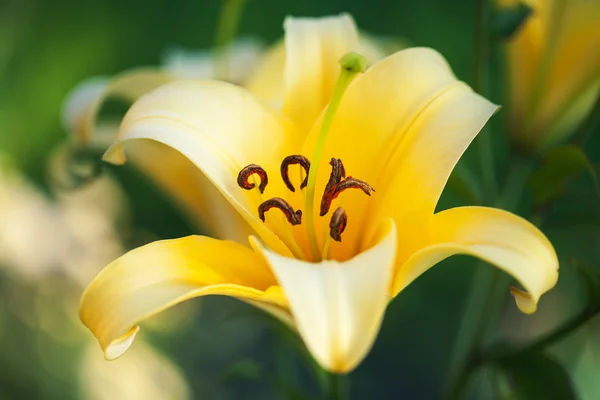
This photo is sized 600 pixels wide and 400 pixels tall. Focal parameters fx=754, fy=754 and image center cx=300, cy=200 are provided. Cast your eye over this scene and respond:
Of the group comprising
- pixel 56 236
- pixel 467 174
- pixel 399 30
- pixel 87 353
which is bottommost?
pixel 87 353

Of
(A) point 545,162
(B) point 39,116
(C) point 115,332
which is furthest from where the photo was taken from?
(B) point 39,116

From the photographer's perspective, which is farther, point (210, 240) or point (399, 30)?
point (399, 30)

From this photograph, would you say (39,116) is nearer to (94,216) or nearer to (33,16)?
(33,16)

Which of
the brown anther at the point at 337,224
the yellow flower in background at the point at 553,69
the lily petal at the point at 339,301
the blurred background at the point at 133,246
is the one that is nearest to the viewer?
the lily petal at the point at 339,301

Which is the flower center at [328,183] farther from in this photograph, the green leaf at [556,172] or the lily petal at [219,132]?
the green leaf at [556,172]

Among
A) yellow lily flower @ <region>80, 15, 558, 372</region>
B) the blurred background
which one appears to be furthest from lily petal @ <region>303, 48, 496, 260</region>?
the blurred background

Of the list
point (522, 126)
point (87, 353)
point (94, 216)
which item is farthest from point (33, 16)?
point (522, 126)

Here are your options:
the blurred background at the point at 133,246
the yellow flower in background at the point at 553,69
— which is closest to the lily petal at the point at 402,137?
the yellow flower in background at the point at 553,69

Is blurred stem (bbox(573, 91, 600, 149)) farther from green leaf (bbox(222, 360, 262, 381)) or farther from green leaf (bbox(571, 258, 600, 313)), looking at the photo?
green leaf (bbox(222, 360, 262, 381))

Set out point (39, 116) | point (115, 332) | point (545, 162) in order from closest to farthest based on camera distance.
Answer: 1. point (115, 332)
2. point (545, 162)
3. point (39, 116)
